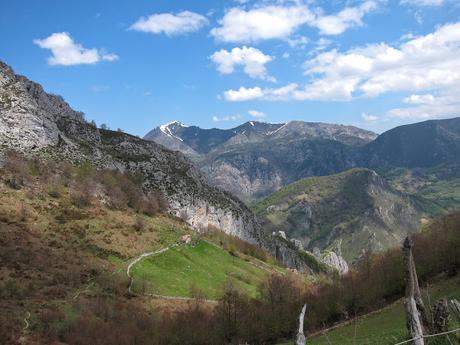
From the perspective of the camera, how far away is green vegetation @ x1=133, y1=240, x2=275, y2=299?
101 metres

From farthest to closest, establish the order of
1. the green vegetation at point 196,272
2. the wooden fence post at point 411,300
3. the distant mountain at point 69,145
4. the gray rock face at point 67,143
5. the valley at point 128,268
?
the gray rock face at point 67,143 < the distant mountain at point 69,145 < the green vegetation at point 196,272 < the valley at point 128,268 < the wooden fence post at point 411,300

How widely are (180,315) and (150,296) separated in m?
22.6

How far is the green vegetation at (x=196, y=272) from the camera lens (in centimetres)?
10106

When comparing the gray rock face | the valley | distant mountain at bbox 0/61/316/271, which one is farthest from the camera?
the gray rock face

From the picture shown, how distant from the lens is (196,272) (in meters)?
117

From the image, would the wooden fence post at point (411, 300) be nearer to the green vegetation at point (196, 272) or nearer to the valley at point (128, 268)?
the valley at point (128, 268)

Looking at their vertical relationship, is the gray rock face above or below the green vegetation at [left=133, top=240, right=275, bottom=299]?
above

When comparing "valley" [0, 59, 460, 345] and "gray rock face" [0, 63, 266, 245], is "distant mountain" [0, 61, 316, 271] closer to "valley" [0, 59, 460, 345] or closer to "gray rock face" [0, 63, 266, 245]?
"gray rock face" [0, 63, 266, 245]

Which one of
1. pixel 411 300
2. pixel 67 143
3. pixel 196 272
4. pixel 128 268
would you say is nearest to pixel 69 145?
pixel 67 143

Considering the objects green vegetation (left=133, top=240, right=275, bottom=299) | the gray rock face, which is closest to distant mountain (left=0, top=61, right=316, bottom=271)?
the gray rock face

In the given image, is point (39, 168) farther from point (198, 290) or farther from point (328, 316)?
point (328, 316)

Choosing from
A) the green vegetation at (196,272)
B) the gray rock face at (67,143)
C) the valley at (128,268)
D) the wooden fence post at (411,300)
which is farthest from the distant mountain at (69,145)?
Answer: the wooden fence post at (411,300)

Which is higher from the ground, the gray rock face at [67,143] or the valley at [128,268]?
the gray rock face at [67,143]

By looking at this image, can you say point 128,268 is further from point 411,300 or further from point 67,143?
point 411,300
